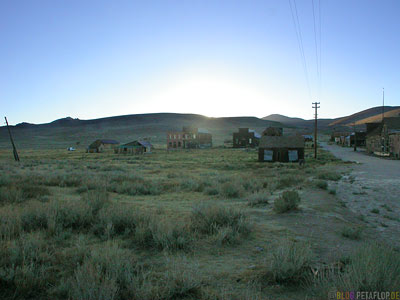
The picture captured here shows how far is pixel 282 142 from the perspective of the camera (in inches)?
1264

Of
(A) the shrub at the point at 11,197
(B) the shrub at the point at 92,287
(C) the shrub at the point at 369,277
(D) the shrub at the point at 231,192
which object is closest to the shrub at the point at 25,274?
(B) the shrub at the point at 92,287

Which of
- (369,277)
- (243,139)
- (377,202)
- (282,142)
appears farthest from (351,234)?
(243,139)

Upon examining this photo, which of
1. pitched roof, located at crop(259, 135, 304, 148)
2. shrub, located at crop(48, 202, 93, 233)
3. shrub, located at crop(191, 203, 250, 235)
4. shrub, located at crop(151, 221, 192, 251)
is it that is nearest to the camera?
shrub, located at crop(151, 221, 192, 251)

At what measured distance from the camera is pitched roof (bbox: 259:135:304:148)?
104ft

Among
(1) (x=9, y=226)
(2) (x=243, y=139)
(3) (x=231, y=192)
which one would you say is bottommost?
(3) (x=231, y=192)

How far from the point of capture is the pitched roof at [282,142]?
31633 mm

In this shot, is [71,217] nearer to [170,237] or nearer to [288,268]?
[170,237]

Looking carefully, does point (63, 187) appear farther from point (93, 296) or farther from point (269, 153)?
point (269, 153)

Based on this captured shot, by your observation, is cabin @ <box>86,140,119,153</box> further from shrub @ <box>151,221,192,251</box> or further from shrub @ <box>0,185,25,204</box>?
shrub @ <box>151,221,192,251</box>

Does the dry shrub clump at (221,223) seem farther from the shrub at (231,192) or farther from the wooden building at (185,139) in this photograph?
the wooden building at (185,139)

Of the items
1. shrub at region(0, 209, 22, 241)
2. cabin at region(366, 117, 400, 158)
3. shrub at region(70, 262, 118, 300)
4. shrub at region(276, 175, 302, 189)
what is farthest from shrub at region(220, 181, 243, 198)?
cabin at region(366, 117, 400, 158)

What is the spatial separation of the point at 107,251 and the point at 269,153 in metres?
29.4

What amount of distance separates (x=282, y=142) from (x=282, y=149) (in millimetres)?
911

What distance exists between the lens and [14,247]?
4.35 m
